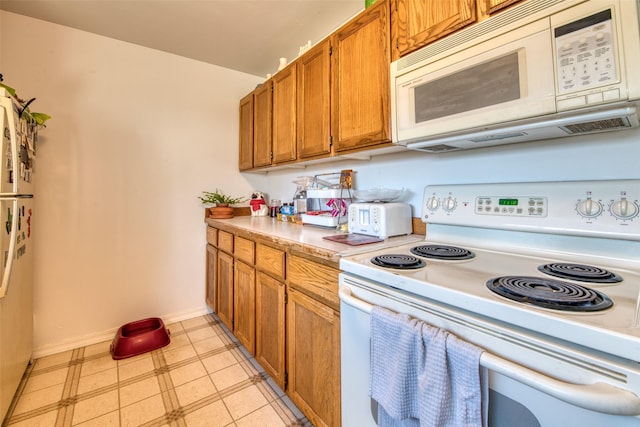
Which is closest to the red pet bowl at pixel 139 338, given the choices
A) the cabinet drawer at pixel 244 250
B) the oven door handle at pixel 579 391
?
the cabinet drawer at pixel 244 250

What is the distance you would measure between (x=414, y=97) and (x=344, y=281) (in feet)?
2.61

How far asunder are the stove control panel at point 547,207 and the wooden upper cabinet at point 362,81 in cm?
44

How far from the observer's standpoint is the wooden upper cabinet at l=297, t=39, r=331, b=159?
1.62 m

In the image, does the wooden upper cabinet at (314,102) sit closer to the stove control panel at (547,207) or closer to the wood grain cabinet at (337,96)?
the wood grain cabinet at (337,96)

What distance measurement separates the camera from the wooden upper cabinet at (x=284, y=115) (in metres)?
1.90

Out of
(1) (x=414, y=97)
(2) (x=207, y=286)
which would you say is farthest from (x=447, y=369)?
(2) (x=207, y=286)

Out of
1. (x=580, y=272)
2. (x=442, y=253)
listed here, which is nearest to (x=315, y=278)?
(x=442, y=253)

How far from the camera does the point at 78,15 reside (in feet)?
6.01

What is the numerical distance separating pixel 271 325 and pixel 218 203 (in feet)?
4.63

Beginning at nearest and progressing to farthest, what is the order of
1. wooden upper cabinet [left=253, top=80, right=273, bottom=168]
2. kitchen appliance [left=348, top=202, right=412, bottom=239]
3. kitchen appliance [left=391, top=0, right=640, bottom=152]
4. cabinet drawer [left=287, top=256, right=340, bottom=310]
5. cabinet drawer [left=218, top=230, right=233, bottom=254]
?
1. kitchen appliance [left=391, top=0, right=640, bottom=152]
2. cabinet drawer [left=287, top=256, right=340, bottom=310]
3. kitchen appliance [left=348, top=202, right=412, bottom=239]
4. cabinet drawer [left=218, top=230, right=233, bottom=254]
5. wooden upper cabinet [left=253, top=80, right=273, bottom=168]

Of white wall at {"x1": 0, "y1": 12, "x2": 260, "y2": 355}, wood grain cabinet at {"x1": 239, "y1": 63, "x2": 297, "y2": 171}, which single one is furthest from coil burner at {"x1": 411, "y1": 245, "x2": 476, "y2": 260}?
white wall at {"x1": 0, "y1": 12, "x2": 260, "y2": 355}

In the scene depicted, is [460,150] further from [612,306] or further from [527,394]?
[527,394]

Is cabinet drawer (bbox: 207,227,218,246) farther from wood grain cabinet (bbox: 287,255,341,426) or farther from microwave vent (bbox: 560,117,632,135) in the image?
microwave vent (bbox: 560,117,632,135)

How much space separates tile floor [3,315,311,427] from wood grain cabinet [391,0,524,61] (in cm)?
187
